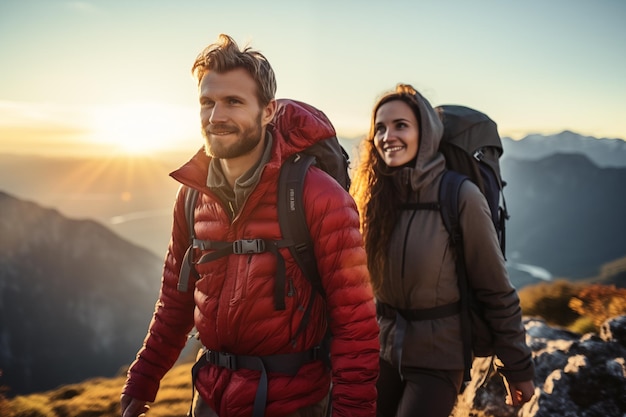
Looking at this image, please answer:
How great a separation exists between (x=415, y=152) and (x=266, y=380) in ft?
7.88

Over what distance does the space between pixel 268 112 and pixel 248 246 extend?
948mm

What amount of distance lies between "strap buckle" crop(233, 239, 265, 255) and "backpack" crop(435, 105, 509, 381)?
170 cm

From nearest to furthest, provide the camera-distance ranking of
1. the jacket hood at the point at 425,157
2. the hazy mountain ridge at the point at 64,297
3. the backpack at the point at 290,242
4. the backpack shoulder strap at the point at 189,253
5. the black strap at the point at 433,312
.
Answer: the backpack at the point at 290,242 → the backpack shoulder strap at the point at 189,253 → the black strap at the point at 433,312 → the jacket hood at the point at 425,157 → the hazy mountain ridge at the point at 64,297

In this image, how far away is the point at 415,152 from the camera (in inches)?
158

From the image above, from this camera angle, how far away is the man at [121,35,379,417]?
264cm

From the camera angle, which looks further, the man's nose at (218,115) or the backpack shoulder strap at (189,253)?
the backpack shoulder strap at (189,253)

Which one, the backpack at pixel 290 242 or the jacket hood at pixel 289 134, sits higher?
the jacket hood at pixel 289 134

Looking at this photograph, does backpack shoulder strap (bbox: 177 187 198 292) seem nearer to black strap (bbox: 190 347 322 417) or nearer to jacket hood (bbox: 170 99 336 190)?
jacket hood (bbox: 170 99 336 190)

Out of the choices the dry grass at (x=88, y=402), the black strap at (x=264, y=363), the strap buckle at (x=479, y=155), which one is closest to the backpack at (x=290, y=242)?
the black strap at (x=264, y=363)

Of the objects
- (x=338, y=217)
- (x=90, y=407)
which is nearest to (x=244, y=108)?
(x=338, y=217)

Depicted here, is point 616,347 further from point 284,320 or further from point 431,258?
point 284,320

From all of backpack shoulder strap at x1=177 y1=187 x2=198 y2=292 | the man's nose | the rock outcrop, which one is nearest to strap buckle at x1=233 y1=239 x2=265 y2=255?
backpack shoulder strap at x1=177 y1=187 x2=198 y2=292

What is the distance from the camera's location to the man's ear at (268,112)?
9.75 feet

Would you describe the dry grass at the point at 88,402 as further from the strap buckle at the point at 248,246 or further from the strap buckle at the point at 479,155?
the strap buckle at the point at 479,155
